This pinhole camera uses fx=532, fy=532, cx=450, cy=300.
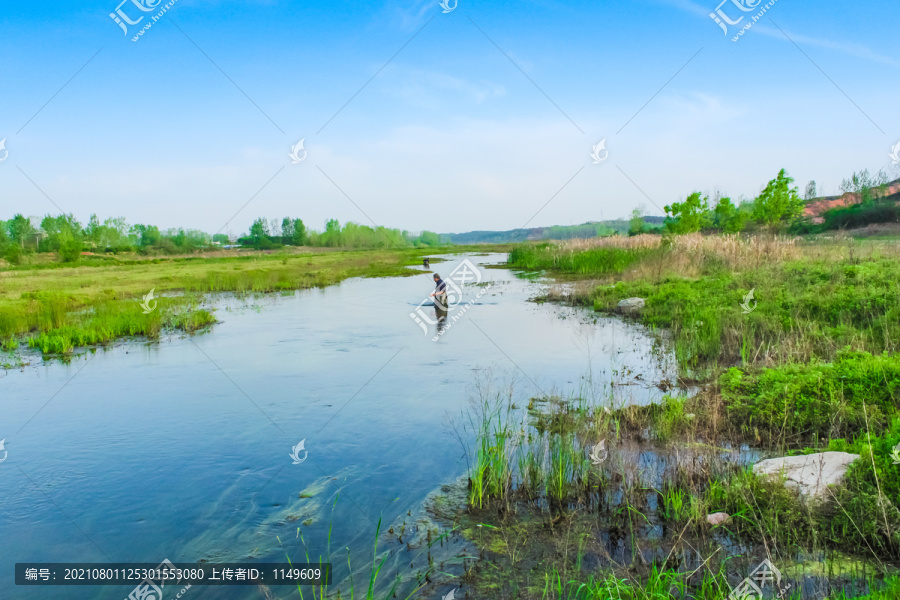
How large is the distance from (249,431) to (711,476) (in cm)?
689

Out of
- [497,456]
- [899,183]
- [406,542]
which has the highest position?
[899,183]

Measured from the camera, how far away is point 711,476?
575cm

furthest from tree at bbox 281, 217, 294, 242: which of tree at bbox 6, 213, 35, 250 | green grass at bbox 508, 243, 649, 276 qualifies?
green grass at bbox 508, 243, 649, 276

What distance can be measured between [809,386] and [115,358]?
15.3 meters

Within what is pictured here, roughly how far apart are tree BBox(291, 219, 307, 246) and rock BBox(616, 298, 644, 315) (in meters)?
107

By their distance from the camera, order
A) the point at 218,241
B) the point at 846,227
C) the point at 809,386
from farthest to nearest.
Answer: the point at 218,241, the point at 846,227, the point at 809,386

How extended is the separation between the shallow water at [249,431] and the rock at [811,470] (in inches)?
125

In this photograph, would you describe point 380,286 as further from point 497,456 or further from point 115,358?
point 497,456

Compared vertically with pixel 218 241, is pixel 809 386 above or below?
below

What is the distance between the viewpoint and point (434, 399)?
33.5ft

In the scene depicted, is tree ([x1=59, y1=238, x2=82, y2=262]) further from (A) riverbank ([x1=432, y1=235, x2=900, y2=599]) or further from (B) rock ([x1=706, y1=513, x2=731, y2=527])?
(B) rock ([x1=706, y1=513, x2=731, y2=527])

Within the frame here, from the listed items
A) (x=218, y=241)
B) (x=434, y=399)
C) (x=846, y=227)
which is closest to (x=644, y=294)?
(x=434, y=399)

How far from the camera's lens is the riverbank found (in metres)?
4.51

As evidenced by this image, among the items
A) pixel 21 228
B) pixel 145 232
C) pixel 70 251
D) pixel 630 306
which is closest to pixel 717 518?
pixel 630 306
